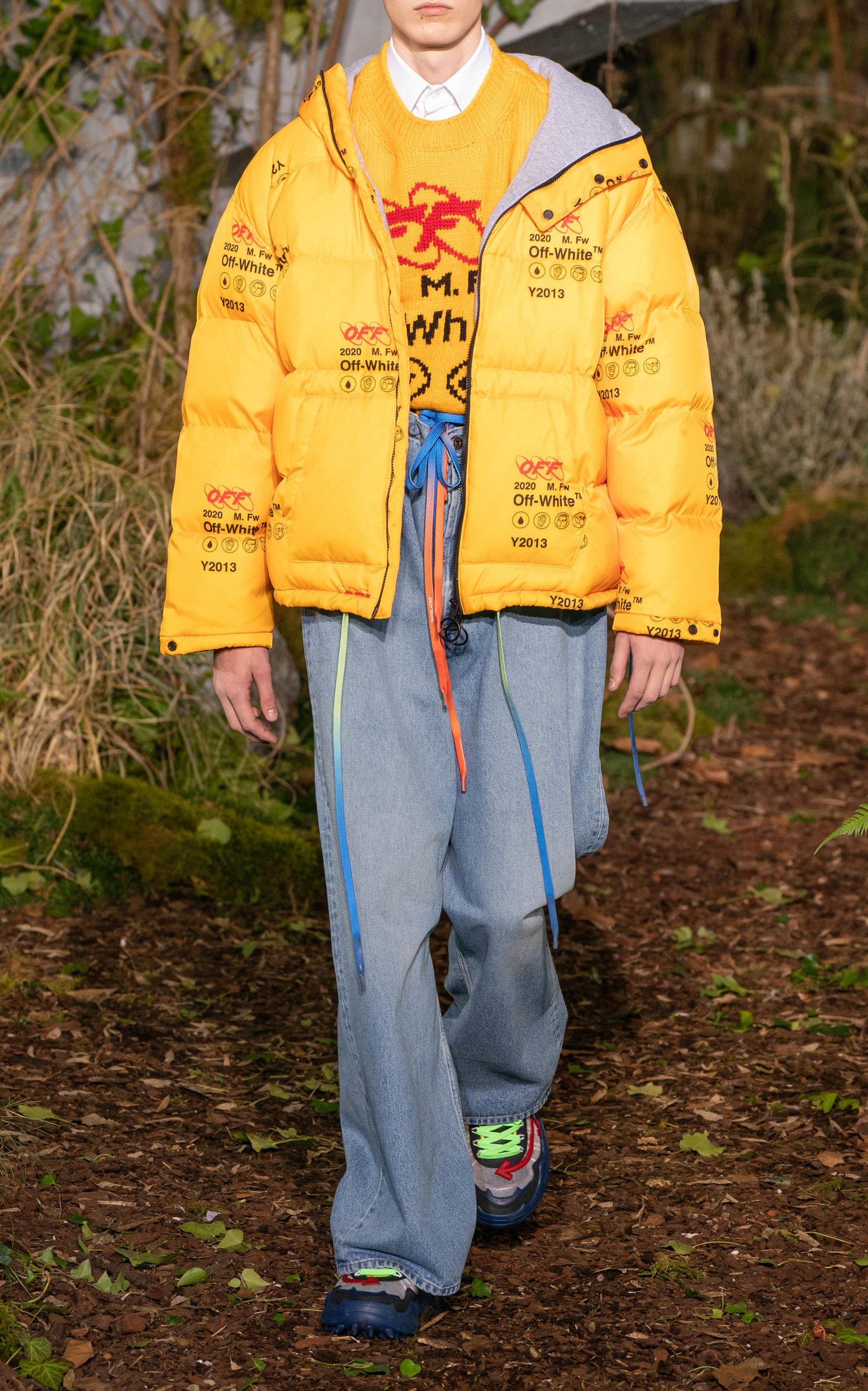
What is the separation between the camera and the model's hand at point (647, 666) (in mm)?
2312

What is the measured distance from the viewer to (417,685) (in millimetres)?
2281

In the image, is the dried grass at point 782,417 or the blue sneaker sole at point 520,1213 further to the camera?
the dried grass at point 782,417

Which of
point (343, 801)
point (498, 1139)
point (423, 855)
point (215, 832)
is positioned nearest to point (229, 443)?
point (343, 801)

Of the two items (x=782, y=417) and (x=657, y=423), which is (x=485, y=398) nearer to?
(x=657, y=423)

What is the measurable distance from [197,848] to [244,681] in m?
1.78

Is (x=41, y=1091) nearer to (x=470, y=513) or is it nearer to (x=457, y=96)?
(x=470, y=513)

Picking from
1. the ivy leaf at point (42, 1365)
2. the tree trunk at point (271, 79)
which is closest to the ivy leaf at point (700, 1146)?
the ivy leaf at point (42, 1365)

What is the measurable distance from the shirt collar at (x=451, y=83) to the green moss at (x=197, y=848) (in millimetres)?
2264

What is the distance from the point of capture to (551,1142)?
9.77 feet

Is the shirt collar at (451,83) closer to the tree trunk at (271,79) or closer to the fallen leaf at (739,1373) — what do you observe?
the fallen leaf at (739,1373)

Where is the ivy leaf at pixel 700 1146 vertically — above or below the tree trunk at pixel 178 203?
below

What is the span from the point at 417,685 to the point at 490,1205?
0.96 meters

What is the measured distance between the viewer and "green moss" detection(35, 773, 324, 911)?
405 cm

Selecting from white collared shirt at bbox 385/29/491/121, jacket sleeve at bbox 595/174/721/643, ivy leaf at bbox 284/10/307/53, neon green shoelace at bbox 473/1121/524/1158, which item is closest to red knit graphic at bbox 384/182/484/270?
white collared shirt at bbox 385/29/491/121
